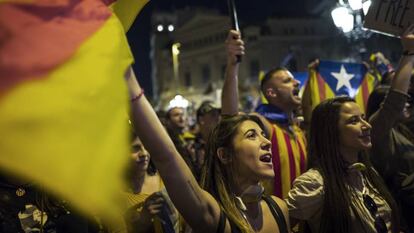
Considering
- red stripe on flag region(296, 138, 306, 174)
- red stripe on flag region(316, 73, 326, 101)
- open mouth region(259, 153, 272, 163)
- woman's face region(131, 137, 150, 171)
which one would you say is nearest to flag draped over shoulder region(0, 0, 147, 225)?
open mouth region(259, 153, 272, 163)

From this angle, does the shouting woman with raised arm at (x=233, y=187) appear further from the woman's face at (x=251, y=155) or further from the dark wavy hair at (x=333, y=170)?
the dark wavy hair at (x=333, y=170)

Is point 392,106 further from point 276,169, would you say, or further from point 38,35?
point 38,35

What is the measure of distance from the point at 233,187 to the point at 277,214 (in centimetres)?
31

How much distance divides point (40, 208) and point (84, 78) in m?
1.39

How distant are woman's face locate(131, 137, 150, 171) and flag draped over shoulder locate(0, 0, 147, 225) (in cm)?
177

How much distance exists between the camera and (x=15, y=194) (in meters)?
2.38

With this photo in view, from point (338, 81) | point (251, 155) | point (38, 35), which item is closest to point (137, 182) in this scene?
point (251, 155)

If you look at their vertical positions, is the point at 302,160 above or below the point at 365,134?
below

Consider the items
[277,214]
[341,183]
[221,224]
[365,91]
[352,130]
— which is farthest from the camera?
[365,91]

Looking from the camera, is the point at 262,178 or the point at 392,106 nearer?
the point at 262,178

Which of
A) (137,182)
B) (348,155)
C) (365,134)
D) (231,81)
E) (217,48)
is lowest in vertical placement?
(217,48)

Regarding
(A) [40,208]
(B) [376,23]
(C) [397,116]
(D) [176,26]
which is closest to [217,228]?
(A) [40,208]

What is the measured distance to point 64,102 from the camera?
47.4 inches

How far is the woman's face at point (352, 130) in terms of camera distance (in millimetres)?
3062
